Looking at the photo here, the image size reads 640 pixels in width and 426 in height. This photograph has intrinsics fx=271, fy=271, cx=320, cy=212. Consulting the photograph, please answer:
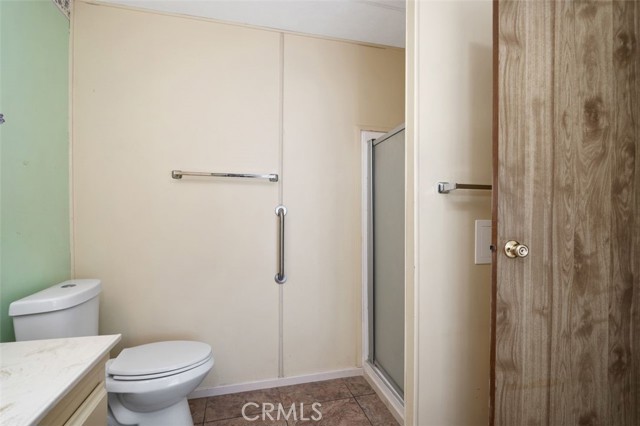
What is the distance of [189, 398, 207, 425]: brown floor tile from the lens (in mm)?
1447

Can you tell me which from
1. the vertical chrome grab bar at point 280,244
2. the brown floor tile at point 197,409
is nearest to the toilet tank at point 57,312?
the brown floor tile at point 197,409

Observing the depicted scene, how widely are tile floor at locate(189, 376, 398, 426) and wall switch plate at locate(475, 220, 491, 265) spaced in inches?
41.0

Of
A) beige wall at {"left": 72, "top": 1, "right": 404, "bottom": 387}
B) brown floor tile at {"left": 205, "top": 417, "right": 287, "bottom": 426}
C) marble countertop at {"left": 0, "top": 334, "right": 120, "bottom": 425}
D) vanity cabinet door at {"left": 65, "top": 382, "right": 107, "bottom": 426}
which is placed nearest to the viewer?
marble countertop at {"left": 0, "top": 334, "right": 120, "bottom": 425}

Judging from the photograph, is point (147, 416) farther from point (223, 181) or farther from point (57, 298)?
point (223, 181)

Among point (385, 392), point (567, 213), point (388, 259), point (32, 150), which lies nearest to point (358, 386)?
point (385, 392)

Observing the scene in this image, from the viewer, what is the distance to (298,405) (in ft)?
5.10

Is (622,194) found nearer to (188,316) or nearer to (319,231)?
(319,231)

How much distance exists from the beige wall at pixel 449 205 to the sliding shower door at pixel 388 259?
0.43 meters

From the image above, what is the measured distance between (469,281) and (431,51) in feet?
2.89

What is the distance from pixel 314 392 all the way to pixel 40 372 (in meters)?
1.39

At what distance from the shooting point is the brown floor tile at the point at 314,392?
5.26 feet

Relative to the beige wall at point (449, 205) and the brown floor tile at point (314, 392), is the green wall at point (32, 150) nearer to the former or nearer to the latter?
the brown floor tile at point (314, 392)

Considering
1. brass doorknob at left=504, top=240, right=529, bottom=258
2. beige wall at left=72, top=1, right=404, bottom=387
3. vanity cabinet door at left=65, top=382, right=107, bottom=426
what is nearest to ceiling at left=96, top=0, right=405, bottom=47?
beige wall at left=72, top=1, right=404, bottom=387

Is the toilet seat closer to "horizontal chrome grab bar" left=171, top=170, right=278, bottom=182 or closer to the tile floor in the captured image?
the tile floor
